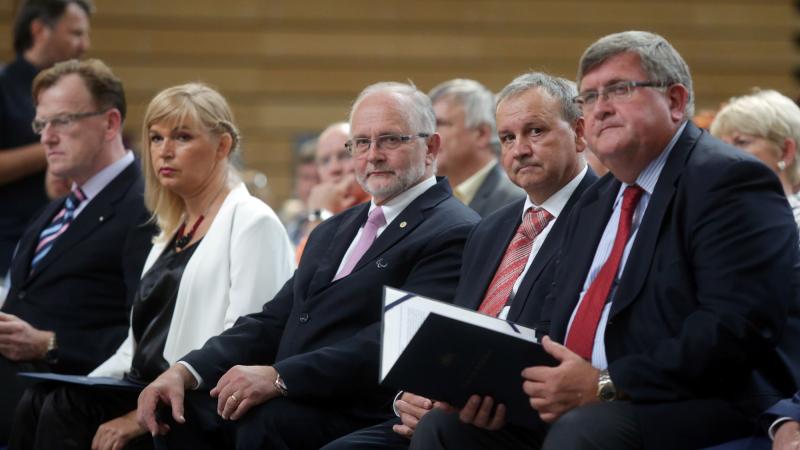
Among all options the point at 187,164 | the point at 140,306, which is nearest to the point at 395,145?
the point at 187,164

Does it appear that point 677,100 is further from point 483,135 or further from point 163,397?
point 483,135

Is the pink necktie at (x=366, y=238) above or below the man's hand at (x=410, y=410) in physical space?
above

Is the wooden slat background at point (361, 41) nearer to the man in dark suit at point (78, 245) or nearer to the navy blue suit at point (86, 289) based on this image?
the man in dark suit at point (78, 245)

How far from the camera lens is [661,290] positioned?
250 centimetres

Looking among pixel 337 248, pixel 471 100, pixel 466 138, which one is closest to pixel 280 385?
pixel 337 248

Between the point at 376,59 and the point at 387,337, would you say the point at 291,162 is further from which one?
the point at 387,337

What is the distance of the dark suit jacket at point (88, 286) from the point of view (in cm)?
417

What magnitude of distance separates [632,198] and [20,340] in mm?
2362

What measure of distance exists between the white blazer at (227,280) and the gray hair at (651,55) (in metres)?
1.40

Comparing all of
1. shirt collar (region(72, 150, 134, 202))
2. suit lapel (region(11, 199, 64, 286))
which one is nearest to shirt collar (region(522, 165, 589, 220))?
shirt collar (region(72, 150, 134, 202))

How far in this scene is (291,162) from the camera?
9.57 metres

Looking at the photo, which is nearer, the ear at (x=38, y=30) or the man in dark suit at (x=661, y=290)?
the man in dark suit at (x=661, y=290)

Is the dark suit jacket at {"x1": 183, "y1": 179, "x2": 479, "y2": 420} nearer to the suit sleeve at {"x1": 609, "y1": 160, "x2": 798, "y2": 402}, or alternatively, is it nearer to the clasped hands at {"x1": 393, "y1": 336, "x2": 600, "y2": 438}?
the clasped hands at {"x1": 393, "y1": 336, "x2": 600, "y2": 438}

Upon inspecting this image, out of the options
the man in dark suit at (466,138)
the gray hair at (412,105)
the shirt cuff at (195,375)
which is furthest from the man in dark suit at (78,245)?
the man in dark suit at (466,138)
